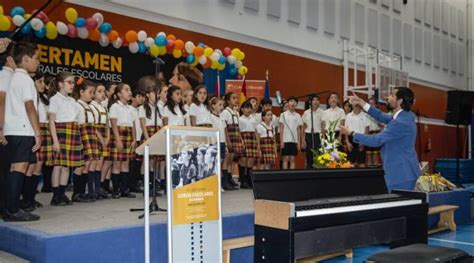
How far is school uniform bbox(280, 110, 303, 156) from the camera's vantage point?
7641 millimetres

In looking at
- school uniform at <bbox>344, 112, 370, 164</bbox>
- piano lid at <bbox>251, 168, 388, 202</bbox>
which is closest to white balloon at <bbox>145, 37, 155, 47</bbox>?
school uniform at <bbox>344, 112, 370, 164</bbox>

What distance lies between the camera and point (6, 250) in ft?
10.5

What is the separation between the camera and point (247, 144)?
272 inches

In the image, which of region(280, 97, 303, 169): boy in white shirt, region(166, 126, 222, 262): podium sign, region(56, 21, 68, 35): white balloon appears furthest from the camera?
region(280, 97, 303, 169): boy in white shirt

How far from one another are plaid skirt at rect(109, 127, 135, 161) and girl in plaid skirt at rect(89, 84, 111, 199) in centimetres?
12

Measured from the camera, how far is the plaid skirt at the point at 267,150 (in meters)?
7.09

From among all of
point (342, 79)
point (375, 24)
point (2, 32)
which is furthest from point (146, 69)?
point (375, 24)

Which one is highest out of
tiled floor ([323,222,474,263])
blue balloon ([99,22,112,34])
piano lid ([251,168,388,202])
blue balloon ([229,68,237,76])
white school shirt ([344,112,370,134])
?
blue balloon ([99,22,112,34])

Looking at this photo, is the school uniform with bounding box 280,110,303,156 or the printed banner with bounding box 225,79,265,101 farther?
the printed banner with bounding box 225,79,265,101

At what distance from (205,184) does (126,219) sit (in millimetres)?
985

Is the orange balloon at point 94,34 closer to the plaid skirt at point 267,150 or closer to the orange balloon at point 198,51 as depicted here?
the orange balloon at point 198,51

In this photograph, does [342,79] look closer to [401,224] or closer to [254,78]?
[254,78]

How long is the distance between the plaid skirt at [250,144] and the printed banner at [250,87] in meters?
1.46

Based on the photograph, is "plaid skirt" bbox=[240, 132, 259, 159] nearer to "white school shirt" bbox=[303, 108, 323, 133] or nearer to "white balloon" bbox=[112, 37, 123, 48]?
"white school shirt" bbox=[303, 108, 323, 133]
